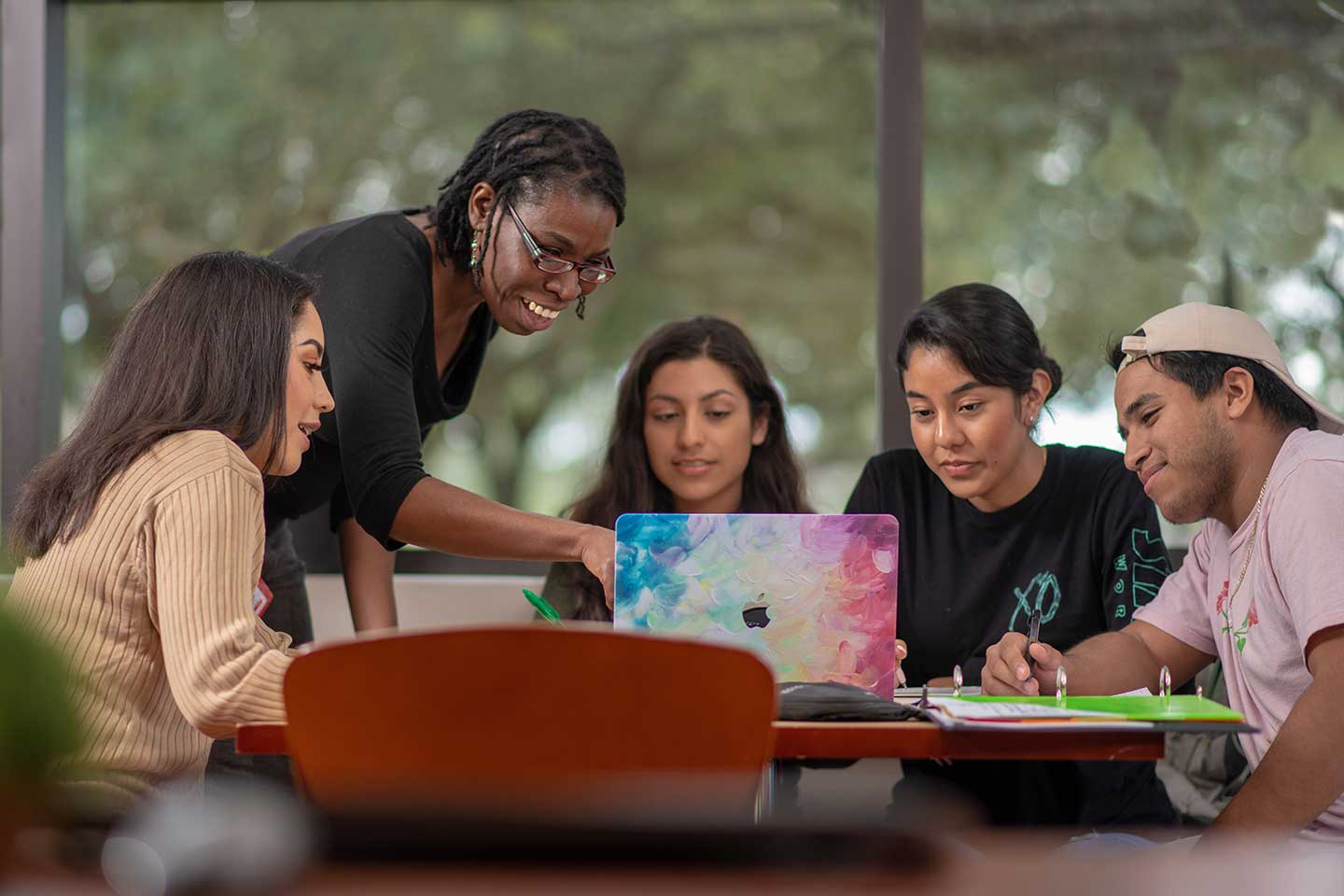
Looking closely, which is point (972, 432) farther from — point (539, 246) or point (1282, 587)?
point (539, 246)

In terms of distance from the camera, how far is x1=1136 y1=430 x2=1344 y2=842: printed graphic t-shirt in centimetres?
157

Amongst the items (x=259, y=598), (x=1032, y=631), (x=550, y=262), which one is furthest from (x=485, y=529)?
(x=1032, y=631)

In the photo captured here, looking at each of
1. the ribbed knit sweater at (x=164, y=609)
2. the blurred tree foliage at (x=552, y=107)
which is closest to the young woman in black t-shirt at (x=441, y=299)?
the ribbed knit sweater at (x=164, y=609)

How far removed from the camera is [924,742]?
1.35m

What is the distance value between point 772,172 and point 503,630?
591cm

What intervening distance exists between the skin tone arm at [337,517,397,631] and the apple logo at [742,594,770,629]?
3.75 ft

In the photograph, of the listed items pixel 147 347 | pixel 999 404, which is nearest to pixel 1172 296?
pixel 999 404

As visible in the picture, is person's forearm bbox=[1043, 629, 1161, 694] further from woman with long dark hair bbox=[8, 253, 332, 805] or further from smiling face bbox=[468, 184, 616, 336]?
woman with long dark hair bbox=[8, 253, 332, 805]

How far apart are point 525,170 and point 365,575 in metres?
0.92

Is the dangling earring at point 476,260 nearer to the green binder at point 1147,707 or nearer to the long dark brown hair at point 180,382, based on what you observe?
the long dark brown hair at point 180,382

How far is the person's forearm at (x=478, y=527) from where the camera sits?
1893 mm

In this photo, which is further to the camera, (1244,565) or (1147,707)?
(1244,565)

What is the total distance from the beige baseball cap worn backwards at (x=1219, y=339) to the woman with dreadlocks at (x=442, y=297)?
2.83 ft

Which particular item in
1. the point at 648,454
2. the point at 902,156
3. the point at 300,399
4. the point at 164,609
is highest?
the point at 902,156
